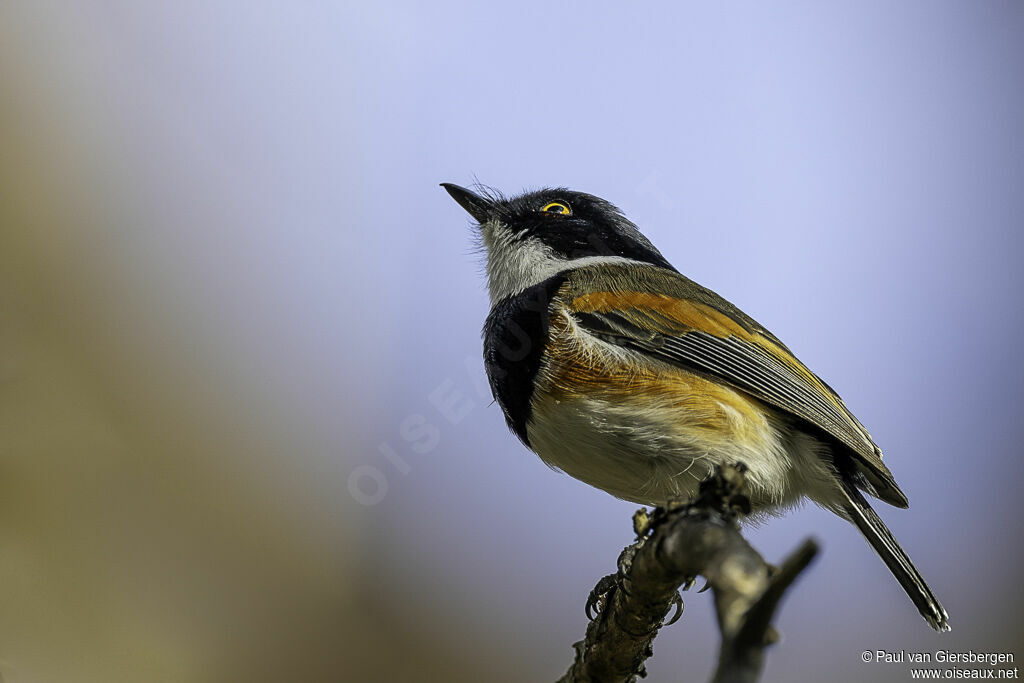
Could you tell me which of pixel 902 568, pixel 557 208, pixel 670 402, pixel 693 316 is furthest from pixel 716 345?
pixel 557 208

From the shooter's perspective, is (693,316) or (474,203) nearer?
(693,316)

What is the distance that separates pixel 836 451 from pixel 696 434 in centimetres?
73

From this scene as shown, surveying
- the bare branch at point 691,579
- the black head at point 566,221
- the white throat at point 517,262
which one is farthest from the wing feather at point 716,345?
the bare branch at point 691,579

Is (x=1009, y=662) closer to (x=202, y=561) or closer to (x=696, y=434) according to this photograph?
(x=696, y=434)

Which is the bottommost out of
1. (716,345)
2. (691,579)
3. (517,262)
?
(691,579)

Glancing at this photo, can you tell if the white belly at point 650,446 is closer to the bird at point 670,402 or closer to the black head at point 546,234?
the bird at point 670,402

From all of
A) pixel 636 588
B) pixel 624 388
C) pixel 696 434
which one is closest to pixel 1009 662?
pixel 696 434

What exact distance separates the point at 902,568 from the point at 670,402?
1143 millimetres

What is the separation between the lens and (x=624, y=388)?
328cm

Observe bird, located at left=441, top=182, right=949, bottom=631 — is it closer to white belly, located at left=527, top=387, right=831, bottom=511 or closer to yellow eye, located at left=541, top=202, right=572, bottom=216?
white belly, located at left=527, top=387, right=831, bottom=511

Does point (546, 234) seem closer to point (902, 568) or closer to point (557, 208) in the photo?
point (557, 208)

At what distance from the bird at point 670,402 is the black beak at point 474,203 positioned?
2.96 feet

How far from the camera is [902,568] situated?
10.9 ft

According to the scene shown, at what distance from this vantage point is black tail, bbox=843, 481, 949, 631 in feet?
10.9
